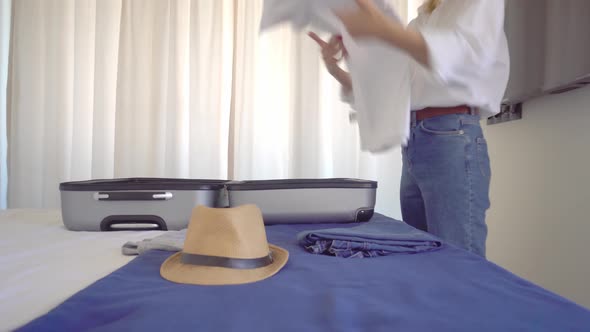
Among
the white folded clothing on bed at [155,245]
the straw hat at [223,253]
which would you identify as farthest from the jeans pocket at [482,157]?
the white folded clothing on bed at [155,245]

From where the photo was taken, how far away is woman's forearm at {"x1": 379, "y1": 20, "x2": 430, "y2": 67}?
67 centimetres

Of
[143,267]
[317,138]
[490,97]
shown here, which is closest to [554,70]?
[490,97]

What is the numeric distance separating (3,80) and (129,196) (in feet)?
5.86

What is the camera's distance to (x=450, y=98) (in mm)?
882

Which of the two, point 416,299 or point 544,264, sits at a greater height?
point 416,299

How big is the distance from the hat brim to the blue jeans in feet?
1.60

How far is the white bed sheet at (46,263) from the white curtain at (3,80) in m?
1.38

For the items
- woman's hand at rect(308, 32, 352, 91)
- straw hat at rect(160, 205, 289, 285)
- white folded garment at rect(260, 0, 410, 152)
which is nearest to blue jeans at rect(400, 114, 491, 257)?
white folded garment at rect(260, 0, 410, 152)

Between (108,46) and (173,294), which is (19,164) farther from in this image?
(173,294)

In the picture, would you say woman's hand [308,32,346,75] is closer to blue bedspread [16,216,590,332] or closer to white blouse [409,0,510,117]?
white blouse [409,0,510,117]

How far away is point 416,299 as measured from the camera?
409mm

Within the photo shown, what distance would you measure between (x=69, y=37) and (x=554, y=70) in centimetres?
212

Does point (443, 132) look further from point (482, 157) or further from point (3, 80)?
point (3, 80)

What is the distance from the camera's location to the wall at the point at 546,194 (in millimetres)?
1129
